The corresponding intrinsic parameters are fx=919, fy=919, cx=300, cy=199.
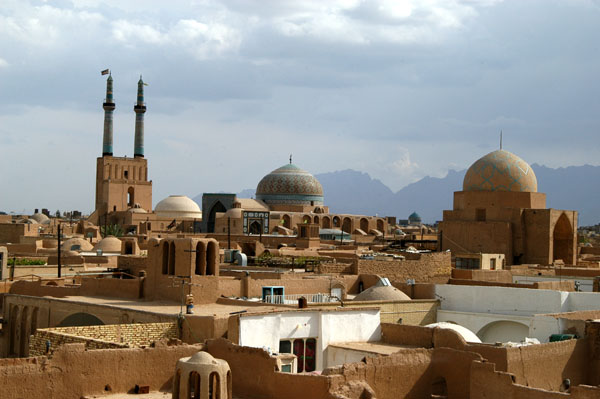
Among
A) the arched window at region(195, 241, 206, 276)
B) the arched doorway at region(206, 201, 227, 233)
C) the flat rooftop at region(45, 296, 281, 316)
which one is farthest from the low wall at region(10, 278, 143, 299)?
the arched doorway at region(206, 201, 227, 233)

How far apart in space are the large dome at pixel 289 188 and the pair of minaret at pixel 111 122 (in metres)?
10.9

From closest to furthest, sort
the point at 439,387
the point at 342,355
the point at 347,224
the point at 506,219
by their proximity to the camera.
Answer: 1. the point at 439,387
2. the point at 342,355
3. the point at 506,219
4. the point at 347,224

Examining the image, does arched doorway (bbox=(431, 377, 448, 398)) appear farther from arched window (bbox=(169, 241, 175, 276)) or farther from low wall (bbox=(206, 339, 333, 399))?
arched window (bbox=(169, 241, 175, 276))

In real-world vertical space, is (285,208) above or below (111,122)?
below

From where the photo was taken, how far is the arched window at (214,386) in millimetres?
11078

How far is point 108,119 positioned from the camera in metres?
70.2

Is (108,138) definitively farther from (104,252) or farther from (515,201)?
(515,201)

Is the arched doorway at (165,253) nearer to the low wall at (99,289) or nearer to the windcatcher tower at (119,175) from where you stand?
the low wall at (99,289)

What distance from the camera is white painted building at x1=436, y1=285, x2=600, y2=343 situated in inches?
743

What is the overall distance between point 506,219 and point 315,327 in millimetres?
19807

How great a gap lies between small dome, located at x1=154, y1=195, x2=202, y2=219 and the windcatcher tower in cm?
323

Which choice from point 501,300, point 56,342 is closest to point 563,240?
point 501,300

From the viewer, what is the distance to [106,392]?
11984 mm

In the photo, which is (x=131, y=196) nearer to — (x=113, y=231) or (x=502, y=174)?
(x=113, y=231)
